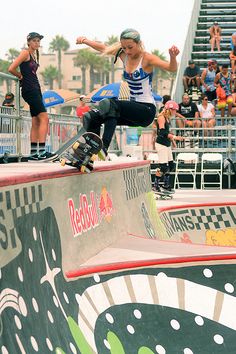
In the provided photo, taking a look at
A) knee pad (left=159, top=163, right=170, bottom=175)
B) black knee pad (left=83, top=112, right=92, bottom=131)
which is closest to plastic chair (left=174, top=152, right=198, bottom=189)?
knee pad (left=159, top=163, right=170, bottom=175)

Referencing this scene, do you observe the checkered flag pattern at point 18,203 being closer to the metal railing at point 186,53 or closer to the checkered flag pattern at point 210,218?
the checkered flag pattern at point 210,218

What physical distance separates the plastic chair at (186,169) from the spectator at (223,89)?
1.98m

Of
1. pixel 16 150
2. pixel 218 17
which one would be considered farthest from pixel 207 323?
pixel 218 17

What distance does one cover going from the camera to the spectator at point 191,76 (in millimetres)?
22216

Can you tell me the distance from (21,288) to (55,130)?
9.94 meters

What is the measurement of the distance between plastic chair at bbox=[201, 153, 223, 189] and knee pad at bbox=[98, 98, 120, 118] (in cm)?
1189

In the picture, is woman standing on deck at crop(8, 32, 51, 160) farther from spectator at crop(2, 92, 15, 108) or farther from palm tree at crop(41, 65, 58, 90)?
palm tree at crop(41, 65, 58, 90)

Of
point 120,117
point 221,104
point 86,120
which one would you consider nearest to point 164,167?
point 221,104

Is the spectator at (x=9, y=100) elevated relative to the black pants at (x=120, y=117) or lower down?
elevated

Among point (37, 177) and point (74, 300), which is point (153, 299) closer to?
point (74, 300)

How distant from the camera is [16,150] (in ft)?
32.3

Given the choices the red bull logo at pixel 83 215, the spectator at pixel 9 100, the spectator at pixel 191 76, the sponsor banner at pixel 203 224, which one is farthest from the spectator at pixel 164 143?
the red bull logo at pixel 83 215

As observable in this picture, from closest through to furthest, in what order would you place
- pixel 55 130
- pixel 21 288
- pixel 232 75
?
pixel 21 288, pixel 55 130, pixel 232 75

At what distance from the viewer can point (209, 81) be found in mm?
21984
